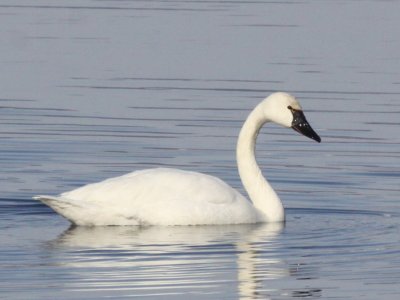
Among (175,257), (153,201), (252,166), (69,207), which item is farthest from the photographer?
(252,166)

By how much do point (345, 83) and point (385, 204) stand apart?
6850mm

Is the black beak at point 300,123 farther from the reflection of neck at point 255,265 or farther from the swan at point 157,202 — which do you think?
the reflection of neck at point 255,265

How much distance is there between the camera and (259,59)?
22859 mm

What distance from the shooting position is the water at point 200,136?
→ 448 inches

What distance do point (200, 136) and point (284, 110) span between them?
10.8 feet

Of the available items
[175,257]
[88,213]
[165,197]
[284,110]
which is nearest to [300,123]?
[284,110]

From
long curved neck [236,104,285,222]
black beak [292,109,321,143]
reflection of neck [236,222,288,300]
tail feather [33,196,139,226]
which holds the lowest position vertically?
reflection of neck [236,222,288,300]

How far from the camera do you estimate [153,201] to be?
1338cm

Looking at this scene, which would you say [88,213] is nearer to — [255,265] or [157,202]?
[157,202]

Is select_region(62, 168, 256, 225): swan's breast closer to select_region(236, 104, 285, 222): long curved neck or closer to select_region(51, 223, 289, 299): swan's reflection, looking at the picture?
select_region(51, 223, 289, 299): swan's reflection

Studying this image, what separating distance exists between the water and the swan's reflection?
0.9 inches

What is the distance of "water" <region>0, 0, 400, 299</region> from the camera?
11.4 metres

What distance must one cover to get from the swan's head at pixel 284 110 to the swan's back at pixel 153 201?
1.04 m

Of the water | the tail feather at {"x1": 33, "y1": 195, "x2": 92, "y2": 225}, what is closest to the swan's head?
the water
